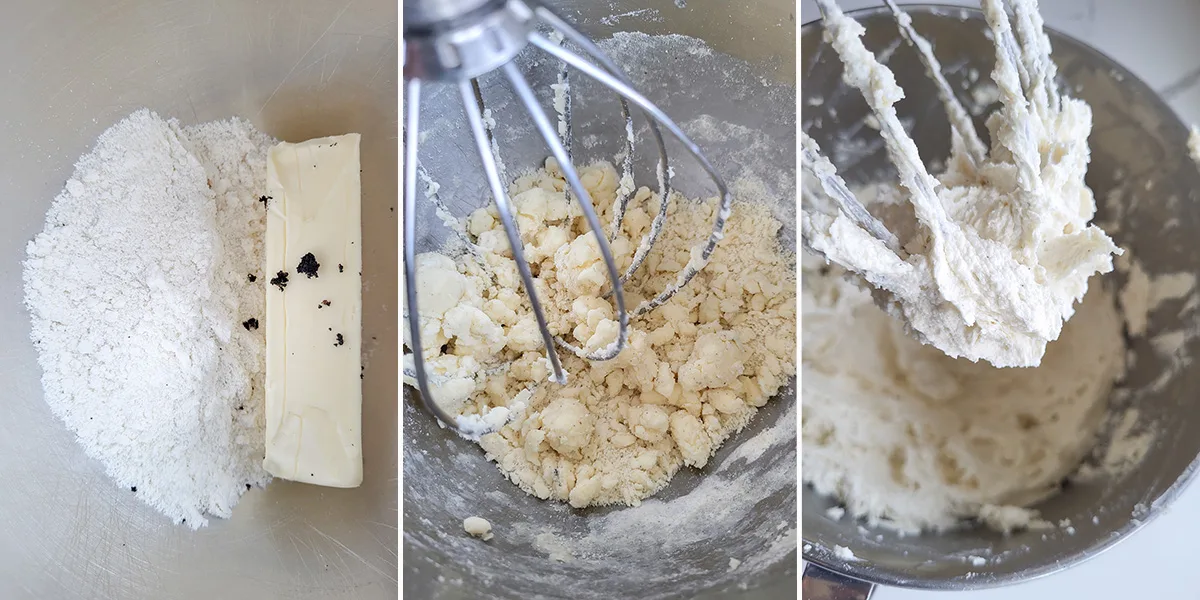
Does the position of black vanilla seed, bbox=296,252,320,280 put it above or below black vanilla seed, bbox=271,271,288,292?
above

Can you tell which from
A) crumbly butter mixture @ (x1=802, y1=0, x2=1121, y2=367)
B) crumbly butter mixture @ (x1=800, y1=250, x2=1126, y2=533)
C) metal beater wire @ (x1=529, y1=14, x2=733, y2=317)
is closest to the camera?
metal beater wire @ (x1=529, y1=14, x2=733, y2=317)

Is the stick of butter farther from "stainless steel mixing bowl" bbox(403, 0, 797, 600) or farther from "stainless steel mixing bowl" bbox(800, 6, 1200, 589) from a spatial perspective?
"stainless steel mixing bowl" bbox(800, 6, 1200, 589)

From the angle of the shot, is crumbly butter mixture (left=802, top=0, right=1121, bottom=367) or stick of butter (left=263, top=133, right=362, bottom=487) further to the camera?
stick of butter (left=263, top=133, right=362, bottom=487)

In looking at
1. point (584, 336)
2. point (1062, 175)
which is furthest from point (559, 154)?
point (1062, 175)

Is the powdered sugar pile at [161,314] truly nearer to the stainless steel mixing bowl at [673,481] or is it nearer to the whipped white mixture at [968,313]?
the stainless steel mixing bowl at [673,481]

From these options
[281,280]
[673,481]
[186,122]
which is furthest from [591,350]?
[186,122]

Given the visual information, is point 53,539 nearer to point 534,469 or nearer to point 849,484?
point 534,469

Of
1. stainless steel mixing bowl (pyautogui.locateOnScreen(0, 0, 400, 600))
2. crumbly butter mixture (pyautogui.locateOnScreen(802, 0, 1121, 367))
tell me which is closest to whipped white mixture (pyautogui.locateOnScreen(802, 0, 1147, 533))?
crumbly butter mixture (pyautogui.locateOnScreen(802, 0, 1121, 367))
